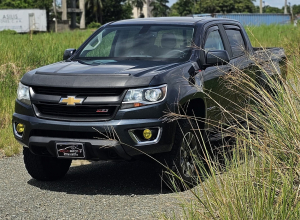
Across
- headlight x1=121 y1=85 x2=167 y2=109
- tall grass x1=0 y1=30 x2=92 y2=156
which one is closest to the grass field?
tall grass x1=0 y1=30 x2=92 y2=156

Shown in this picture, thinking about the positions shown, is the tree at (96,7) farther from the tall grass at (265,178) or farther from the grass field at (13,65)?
the tall grass at (265,178)

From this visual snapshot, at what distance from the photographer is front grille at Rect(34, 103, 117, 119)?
230 inches

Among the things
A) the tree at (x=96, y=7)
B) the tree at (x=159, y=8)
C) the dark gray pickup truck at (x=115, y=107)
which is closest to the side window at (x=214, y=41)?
the dark gray pickup truck at (x=115, y=107)

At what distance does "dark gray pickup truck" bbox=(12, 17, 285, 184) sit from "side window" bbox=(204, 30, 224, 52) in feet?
1.53

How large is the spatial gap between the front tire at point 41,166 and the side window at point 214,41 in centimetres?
214

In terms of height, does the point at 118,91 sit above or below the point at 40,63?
above

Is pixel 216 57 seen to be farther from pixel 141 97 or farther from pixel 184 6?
pixel 184 6

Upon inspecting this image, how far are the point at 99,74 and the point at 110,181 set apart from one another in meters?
1.36

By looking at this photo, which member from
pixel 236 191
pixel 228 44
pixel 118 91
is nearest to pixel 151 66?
pixel 118 91

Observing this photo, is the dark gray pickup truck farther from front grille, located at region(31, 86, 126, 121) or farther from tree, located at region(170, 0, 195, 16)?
tree, located at region(170, 0, 195, 16)

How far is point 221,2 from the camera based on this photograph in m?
109

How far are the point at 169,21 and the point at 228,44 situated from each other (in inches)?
34.2

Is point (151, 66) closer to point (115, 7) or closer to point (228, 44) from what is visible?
point (228, 44)

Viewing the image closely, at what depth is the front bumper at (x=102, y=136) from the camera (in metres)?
5.77
